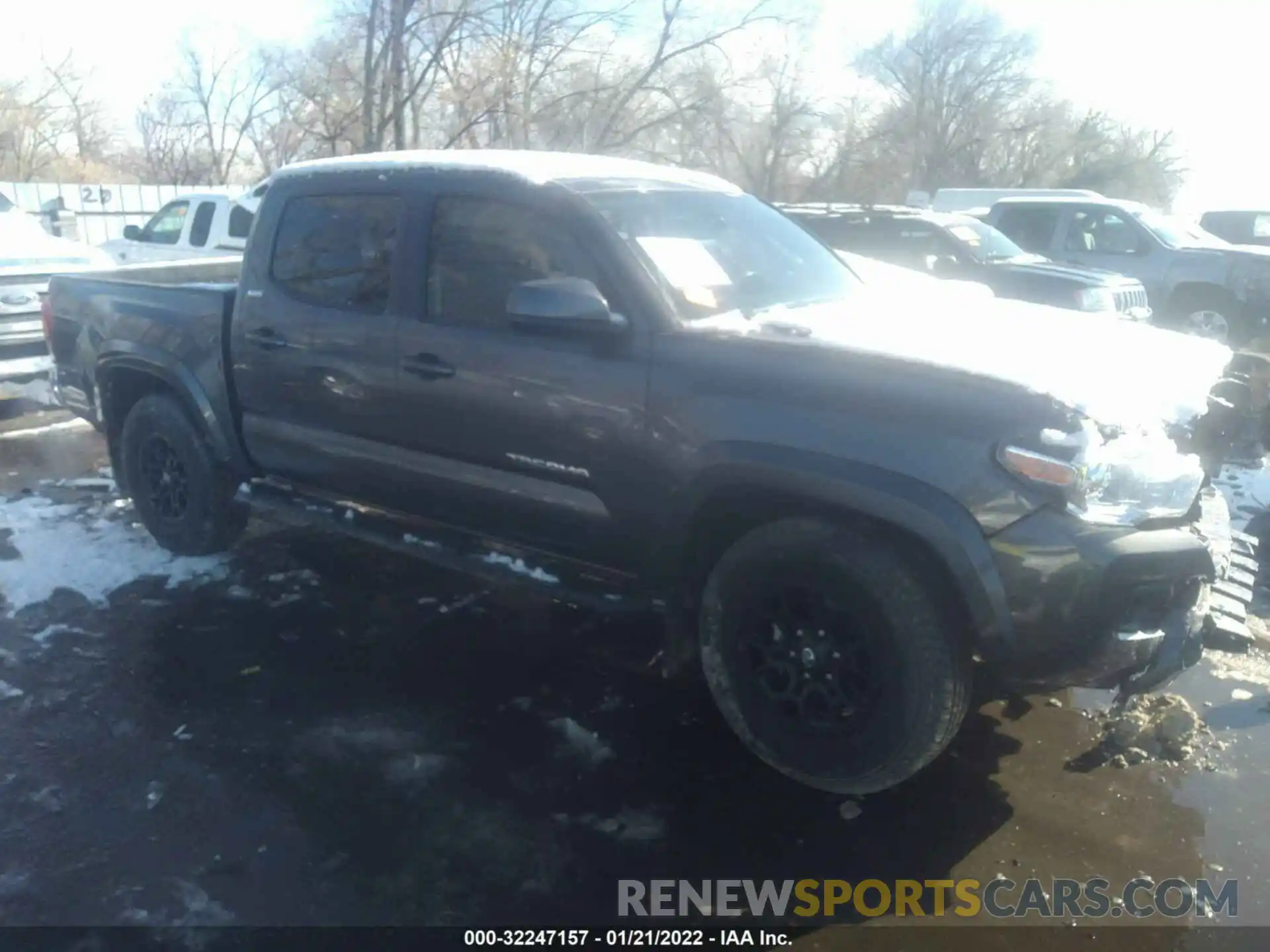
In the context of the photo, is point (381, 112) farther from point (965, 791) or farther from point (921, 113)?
point (921, 113)

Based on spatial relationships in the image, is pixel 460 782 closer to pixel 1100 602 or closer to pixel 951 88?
pixel 1100 602

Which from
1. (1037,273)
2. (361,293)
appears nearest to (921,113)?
(1037,273)

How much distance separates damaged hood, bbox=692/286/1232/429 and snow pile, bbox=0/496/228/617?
3264mm

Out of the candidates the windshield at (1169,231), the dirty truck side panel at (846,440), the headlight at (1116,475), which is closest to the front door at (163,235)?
the dirty truck side panel at (846,440)

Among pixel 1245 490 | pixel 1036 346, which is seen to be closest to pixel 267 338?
pixel 1036 346

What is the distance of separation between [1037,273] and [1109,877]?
8277 mm

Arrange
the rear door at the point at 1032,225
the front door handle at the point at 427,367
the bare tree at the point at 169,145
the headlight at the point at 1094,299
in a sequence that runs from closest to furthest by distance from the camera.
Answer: the front door handle at the point at 427,367
the headlight at the point at 1094,299
the rear door at the point at 1032,225
the bare tree at the point at 169,145

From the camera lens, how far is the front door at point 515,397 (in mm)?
3611

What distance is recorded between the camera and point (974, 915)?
2.93 m

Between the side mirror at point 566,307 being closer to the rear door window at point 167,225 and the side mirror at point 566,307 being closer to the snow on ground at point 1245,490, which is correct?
the snow on ground at point 1245,490

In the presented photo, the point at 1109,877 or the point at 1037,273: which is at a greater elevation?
the point at 1037,273

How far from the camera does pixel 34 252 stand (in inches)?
374

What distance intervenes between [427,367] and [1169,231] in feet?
39.1

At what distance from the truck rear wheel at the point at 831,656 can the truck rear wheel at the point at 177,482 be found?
290cm
